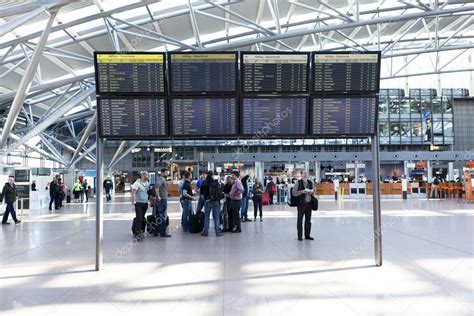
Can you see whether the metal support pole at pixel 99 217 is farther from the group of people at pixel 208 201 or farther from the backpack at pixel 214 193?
the backpack at pixel 214 193

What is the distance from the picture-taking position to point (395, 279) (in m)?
5.78

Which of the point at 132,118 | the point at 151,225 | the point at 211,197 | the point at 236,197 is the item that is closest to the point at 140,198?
the point at 151,225

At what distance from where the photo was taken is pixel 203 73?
275 inches

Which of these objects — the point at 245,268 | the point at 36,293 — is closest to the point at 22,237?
the point at 36,293

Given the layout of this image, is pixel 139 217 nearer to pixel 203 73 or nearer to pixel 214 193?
pixel 214 193

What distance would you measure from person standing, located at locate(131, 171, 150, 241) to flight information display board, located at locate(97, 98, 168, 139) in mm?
2852

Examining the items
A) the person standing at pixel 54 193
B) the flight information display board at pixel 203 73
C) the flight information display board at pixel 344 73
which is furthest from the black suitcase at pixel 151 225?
the person standing at pixel 54 193

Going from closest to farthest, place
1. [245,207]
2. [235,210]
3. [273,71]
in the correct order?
1. [273,71]
2. [235,210]
3. [245,207]

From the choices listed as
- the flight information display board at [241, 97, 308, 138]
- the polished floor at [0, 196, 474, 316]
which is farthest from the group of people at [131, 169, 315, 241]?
the flight information display board at [241, 97, 308, 138]

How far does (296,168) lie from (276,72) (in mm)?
32633

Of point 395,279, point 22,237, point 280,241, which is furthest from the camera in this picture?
point 22,237

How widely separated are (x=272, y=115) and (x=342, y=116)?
4.14 feet

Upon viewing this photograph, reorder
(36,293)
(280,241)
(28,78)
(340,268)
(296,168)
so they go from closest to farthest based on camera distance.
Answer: (36,293)
(340,268)
(280,241)
(28,78)
(296,168)

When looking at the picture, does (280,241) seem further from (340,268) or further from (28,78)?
(28,78)
